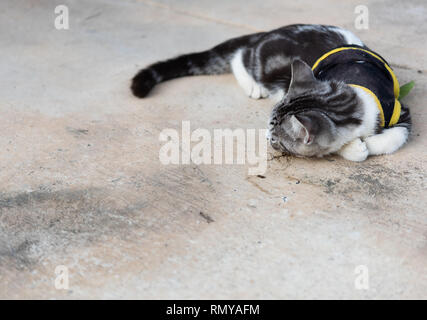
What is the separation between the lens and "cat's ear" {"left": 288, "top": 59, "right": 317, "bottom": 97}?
282 cm

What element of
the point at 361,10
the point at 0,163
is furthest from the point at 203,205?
the point at 361,10

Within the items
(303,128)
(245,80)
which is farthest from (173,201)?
(245,80)

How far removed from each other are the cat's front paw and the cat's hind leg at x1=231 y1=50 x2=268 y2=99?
0.96 metres

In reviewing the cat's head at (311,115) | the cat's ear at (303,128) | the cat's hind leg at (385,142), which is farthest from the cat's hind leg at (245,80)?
the cat's hind leg at (385,142)

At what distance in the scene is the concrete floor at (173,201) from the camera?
198 centimetres

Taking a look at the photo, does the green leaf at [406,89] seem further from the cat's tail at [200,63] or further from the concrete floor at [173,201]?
the cat's tail at [200,63]

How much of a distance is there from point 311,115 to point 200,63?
1475 mm

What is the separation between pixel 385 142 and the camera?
2.77 meters

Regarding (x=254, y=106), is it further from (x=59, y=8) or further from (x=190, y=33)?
(x=59, y=8)

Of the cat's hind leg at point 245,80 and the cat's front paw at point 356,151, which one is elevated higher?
the cat's hind leg at point 245,80

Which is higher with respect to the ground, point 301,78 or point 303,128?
point 301,78

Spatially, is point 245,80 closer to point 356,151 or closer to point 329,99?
point 329,99

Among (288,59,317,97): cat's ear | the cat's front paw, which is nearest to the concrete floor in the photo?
the cat's front paw

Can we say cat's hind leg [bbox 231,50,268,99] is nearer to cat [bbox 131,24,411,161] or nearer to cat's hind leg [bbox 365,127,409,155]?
cat [bbox 131,24,411,161]
